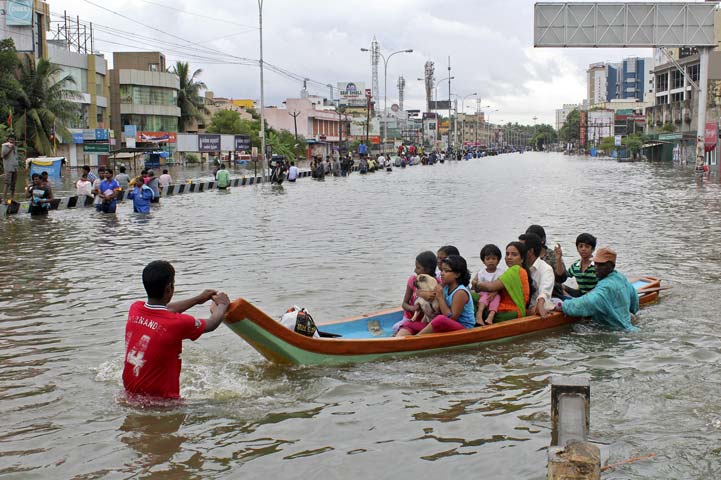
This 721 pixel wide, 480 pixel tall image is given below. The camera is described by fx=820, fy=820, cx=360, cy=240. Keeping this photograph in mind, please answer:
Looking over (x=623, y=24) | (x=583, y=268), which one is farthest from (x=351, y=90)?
(x=583, y=268)

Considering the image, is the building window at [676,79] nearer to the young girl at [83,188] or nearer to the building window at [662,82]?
the building window at [662,82]

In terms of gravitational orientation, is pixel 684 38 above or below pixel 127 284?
above

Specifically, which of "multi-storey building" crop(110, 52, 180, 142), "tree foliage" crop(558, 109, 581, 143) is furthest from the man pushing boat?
"tree foliage" crop(558, 109, 581, 143)

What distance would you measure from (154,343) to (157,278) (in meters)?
0.50

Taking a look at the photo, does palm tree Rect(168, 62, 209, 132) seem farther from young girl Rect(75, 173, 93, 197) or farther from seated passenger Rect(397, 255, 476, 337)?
seated passenger Rect(397, 255, 476, 337)

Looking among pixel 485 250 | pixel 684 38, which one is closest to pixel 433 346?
pixel 485 250

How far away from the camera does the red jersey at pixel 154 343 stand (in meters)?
5.99

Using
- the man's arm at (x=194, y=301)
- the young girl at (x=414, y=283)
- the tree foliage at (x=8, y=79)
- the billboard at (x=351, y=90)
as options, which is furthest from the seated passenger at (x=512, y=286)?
the billboard at (x=351, y=90)

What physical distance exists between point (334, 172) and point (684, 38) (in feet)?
70.8

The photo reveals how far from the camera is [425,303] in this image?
826 centimetres

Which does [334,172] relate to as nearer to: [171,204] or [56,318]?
[171,204]

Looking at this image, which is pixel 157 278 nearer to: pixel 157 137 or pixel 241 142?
pixel 241 142

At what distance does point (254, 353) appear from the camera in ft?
27.3

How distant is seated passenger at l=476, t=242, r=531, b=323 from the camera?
341 inches
